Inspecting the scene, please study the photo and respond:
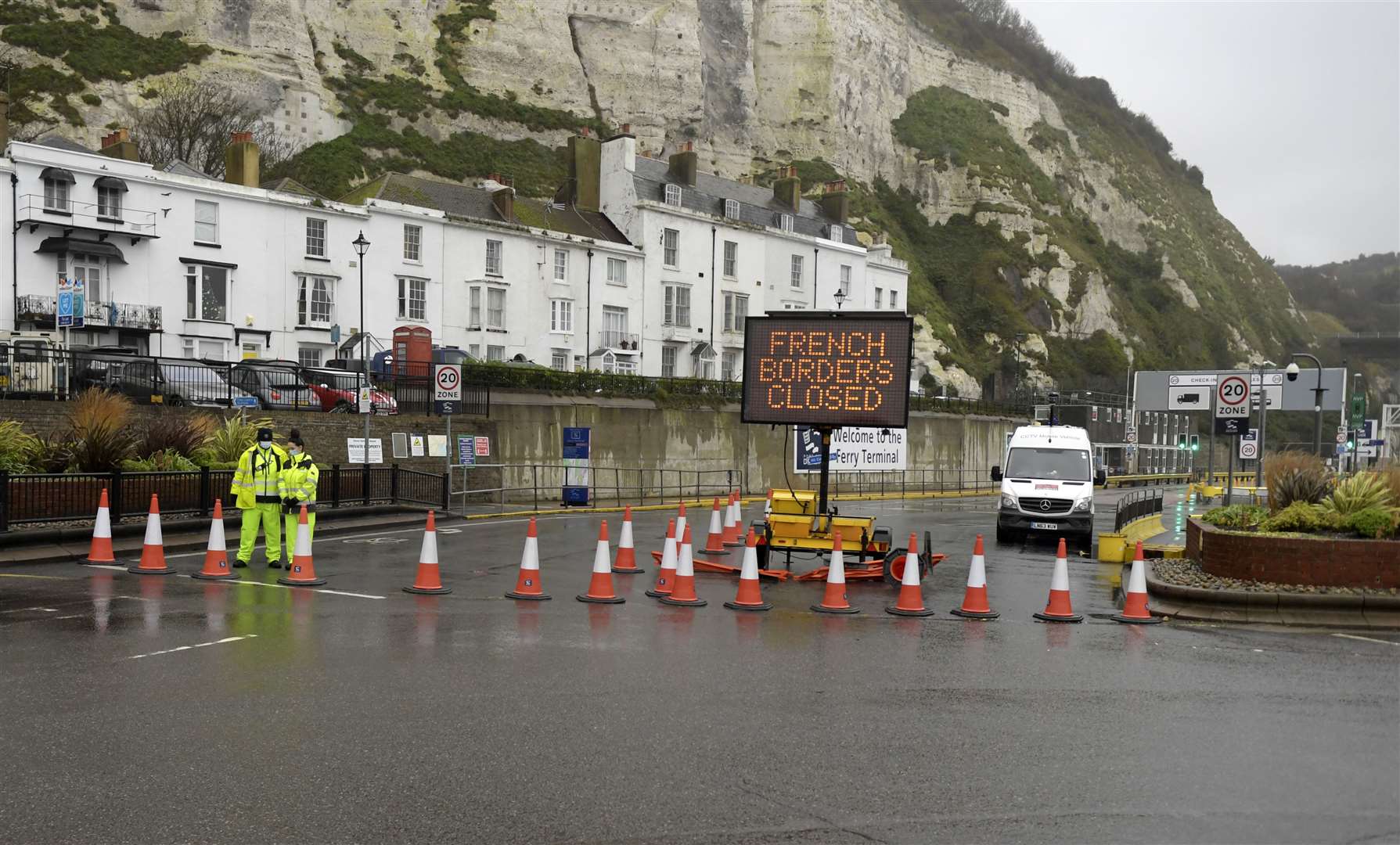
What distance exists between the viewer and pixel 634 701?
7.93 metres

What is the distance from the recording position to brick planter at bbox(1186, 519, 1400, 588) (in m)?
12.3

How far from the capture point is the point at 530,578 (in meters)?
13.3

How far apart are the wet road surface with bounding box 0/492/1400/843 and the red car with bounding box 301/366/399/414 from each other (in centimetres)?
1734

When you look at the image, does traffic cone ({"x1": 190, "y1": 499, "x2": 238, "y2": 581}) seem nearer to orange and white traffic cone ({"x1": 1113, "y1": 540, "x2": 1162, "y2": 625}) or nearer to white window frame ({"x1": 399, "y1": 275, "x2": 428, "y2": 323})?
orange and white traffic cone ({"x1": 1113, "y1": 540, "x2": 1162, "y2": 625})

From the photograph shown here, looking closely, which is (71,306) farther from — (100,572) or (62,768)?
(62,768)

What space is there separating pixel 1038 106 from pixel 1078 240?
2877cm

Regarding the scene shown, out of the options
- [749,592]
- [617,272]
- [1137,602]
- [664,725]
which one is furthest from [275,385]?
[617,272]

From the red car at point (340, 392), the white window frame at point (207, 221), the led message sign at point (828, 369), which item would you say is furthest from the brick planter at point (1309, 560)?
the white window frame at point (207, 221)

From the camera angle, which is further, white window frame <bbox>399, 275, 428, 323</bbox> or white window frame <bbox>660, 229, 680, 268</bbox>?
white window frame <bbox>660, 229, 680, 268</bbox>

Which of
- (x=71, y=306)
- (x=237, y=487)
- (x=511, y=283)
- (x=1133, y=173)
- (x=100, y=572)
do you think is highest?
(x=1133, y=173)

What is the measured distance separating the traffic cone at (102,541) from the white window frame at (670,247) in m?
43.7

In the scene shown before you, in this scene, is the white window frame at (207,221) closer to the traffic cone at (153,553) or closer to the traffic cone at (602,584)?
the traffic cone at (153,553)

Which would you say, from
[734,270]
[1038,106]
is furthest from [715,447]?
[1038,106]

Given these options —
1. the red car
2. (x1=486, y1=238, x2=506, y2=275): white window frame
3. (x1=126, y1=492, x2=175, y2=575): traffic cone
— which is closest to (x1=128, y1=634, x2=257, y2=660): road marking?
(x1=126, y1=492, x2=175, y2=575): traffic cone
